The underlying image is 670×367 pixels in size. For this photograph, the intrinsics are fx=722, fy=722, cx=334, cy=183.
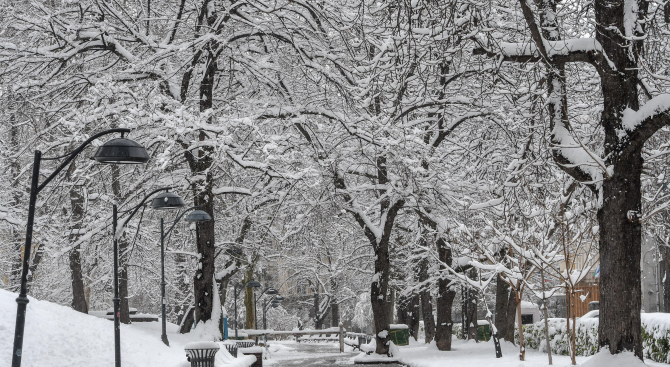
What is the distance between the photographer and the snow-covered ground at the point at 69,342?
1217 centimetres

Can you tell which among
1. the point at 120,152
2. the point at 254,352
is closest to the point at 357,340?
the point at 254,352

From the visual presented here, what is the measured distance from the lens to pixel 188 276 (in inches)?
1387

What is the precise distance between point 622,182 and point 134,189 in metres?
13.5

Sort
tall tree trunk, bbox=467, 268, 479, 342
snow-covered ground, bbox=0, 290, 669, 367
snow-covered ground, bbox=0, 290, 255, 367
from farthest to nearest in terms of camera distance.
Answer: tall tree trunk, bbox=467, 268, 479, 342 → snow-covered ground, bbox=0, 290, 255, 367 → snow-covered ground, bbox=0, 290, 669, 367

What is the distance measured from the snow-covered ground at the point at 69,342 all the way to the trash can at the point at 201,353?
1.07 feet

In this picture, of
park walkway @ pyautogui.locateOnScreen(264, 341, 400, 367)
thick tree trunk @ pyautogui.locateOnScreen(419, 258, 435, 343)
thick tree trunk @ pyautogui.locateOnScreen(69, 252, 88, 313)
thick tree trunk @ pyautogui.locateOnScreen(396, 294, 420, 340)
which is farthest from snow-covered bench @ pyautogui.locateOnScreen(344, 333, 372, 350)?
thick tree trunk @ pyautogui.locateOnScreen(69, 252, 88, 313)

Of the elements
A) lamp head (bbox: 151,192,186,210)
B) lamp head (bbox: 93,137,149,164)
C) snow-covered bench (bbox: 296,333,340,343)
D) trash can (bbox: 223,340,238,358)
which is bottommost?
snow-covered bench (bbox: 296,333,340,343)

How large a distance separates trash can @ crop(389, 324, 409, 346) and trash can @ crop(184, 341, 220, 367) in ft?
49.1

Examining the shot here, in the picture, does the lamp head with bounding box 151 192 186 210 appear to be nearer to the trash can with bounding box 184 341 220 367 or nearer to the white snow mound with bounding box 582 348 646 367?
the trash can with bounding box 184 341 220 367

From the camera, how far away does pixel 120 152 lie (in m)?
9.96

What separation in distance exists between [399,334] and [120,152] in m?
21.4

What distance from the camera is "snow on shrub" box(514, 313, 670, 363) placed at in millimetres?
→ 14470

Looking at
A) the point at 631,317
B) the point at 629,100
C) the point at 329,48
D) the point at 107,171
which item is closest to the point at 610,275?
the point at 631,317

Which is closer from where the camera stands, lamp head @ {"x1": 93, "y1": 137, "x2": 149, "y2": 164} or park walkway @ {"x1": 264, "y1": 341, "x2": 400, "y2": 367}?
lamp head @ {"x1": 93, "y1": 137, "x2": 149, "y2": 164}
